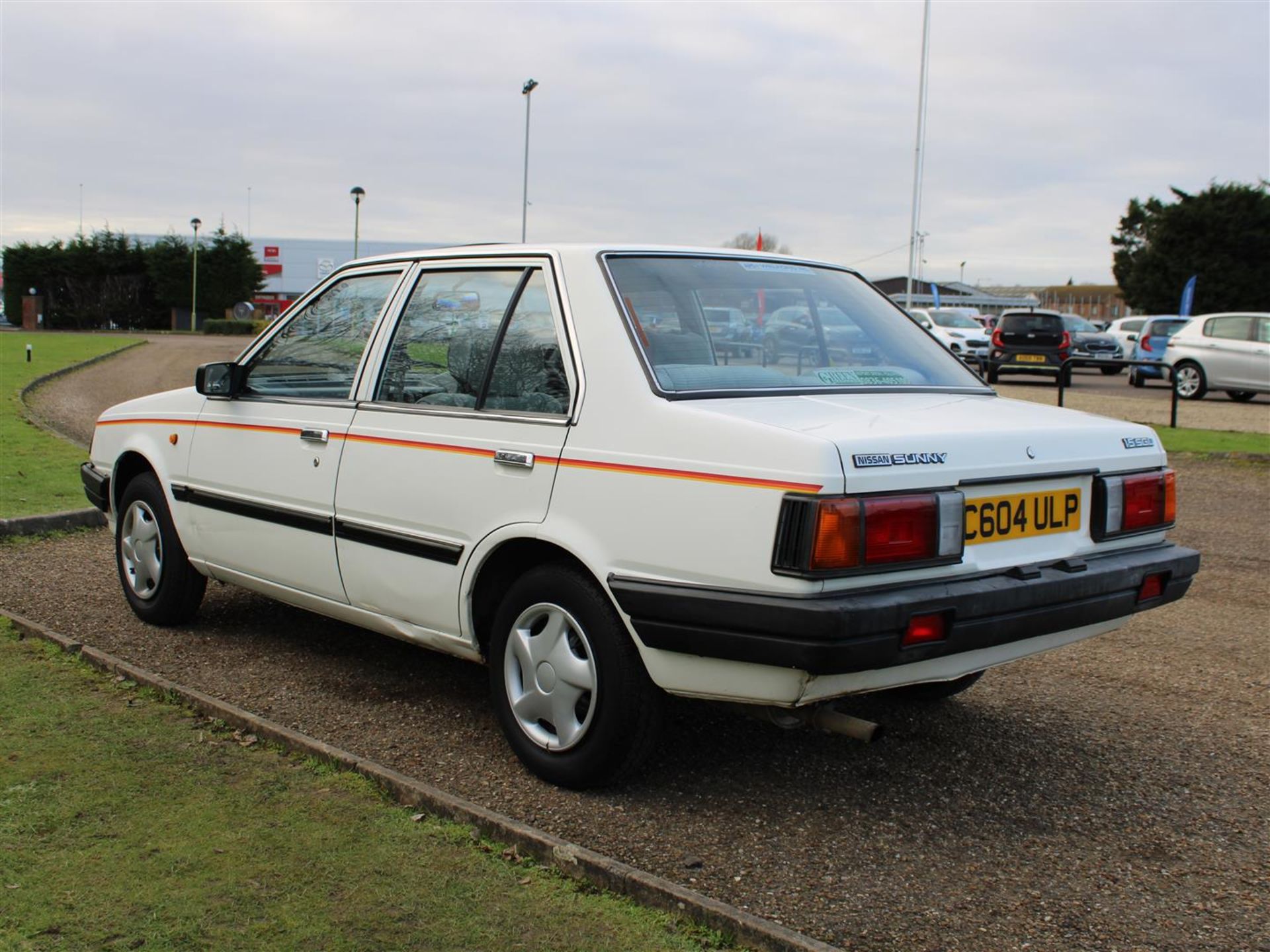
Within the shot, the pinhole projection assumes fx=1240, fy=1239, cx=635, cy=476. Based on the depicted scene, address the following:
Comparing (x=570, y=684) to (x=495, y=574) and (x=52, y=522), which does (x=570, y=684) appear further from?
(x=52, y=522)

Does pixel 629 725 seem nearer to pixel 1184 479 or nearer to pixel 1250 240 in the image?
pixel 1184 479

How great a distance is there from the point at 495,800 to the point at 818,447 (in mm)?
1542

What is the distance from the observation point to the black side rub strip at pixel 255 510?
4.79 m

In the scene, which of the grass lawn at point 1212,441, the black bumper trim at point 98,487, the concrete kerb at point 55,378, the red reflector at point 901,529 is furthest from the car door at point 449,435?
the grass lawn at point 1212,441

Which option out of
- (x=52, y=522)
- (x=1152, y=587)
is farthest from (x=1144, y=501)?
(x=52, y=522)

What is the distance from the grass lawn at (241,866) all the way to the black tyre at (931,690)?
6.93 ft

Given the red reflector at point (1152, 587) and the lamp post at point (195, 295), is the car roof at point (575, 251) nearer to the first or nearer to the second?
the red reflector at point (1152, 587)

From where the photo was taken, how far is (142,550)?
19.5 ft

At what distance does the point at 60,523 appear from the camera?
8.41m

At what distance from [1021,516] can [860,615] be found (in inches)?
31.4

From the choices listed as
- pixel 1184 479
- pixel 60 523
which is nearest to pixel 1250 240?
pixel 1184 479

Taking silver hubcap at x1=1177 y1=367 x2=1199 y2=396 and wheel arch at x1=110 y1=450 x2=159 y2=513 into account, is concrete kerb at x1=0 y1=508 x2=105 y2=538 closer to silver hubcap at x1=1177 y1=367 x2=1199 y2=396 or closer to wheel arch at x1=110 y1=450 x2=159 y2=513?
wheel arch at x1=110 y1=450 x2=159 y2=513

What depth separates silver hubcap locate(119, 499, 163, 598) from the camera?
586 cm

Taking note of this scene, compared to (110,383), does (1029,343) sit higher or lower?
higher
